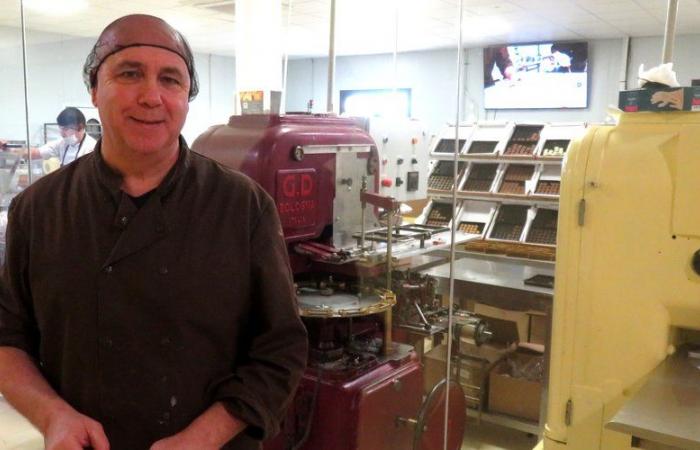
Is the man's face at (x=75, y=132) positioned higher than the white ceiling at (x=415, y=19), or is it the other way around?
the white ceiling at (x=415, y=19)

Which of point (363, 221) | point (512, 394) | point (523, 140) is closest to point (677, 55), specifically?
point (523, 140)

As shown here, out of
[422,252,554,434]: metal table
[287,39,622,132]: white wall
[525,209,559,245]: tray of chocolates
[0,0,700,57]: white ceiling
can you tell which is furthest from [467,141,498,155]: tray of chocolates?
[287,39,622,132]: white wall

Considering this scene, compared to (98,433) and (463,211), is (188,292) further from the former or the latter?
(463,211)

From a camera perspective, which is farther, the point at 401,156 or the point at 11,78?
the point at 11,78

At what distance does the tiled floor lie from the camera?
11.6ft

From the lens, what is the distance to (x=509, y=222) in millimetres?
4945

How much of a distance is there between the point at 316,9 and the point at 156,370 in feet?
18.8

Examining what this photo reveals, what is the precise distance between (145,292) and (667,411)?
99 cm

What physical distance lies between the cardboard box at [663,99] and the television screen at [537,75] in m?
6.87

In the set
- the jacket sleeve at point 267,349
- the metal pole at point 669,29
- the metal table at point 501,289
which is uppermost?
the metal pole at point 669,29

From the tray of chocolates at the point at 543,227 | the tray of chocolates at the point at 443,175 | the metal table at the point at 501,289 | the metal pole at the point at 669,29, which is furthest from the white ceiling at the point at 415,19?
the metal pole at the point at 669,29

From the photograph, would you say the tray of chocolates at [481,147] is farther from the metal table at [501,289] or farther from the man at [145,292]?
the man at [145,292]

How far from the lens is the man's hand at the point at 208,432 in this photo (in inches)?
40.4

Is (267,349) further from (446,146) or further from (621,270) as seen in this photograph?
(446,146)
